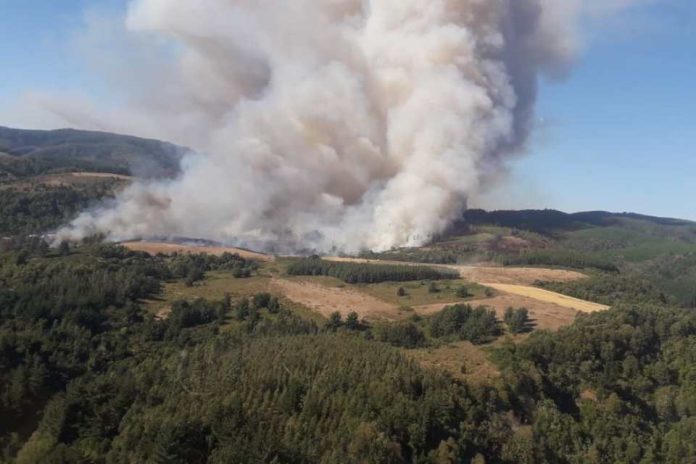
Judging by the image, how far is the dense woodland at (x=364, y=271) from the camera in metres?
68.2

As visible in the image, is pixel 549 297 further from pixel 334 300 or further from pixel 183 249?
pixel 183 249

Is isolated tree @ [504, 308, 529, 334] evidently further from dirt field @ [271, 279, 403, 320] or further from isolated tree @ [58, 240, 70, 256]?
isolated tree @ [58, 240, 70, 256]

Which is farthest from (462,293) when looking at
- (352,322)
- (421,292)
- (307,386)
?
(307,386)

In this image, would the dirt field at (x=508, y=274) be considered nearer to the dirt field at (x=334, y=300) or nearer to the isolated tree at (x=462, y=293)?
the isolated tree at (x=462, y=293)

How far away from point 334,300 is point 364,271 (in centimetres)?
1136

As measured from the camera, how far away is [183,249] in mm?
77375

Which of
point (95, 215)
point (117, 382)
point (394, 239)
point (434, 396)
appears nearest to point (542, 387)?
point (434, 396)

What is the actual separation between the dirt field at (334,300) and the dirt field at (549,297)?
14577 mm

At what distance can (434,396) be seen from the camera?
34.6 m

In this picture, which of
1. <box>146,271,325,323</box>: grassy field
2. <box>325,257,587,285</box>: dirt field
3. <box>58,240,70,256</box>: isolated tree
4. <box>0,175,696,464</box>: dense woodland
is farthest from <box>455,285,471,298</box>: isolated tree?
<box>58,240,70,256</box>: isolated tree

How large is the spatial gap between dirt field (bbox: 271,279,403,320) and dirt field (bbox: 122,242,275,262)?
1482cm

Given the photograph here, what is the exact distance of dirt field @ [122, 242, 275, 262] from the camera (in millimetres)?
75938

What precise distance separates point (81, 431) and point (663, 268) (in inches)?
5317

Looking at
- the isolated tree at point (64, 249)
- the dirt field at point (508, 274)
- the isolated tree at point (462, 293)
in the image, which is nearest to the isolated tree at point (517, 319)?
the isolated tree at point (462, 293)
